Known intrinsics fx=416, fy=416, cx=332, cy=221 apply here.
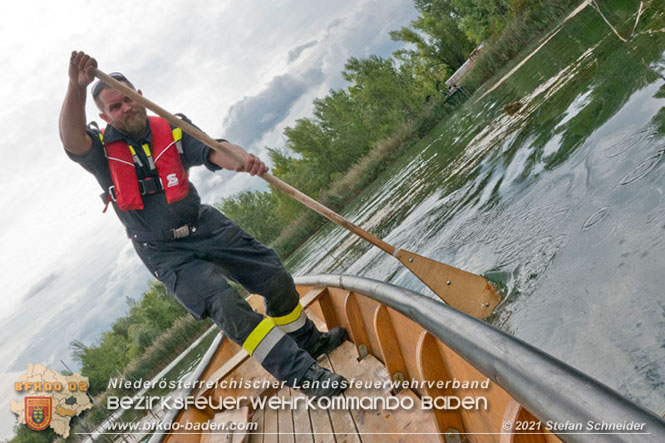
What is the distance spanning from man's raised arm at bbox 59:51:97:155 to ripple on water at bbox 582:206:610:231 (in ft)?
14.3

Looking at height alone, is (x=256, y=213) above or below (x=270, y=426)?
above

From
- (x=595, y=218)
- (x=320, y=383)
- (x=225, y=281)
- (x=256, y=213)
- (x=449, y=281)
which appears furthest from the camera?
(x=256, y=213)

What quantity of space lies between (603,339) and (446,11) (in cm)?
4523

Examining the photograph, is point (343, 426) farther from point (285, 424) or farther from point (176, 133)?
point (176, 133)

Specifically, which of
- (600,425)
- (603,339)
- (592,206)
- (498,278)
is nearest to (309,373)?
(600,425)

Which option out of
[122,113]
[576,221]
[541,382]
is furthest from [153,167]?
[576,221]

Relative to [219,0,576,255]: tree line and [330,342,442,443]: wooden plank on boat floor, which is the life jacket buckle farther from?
[219,0,576,255]: tree line

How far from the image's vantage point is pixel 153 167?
274 centimetres

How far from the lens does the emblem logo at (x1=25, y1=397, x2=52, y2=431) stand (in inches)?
195

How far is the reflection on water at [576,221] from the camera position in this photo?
2.87 metres

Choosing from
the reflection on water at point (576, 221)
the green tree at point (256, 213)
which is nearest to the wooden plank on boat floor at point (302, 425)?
the reflection on water at point (576, 221)

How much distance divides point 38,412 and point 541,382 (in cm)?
662

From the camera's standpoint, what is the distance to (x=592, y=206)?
14.4ft

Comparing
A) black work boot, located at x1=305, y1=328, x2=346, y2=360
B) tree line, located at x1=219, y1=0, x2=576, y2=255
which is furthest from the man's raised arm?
tree line, located at x1=219, y1=0, x2=576, y2=255
